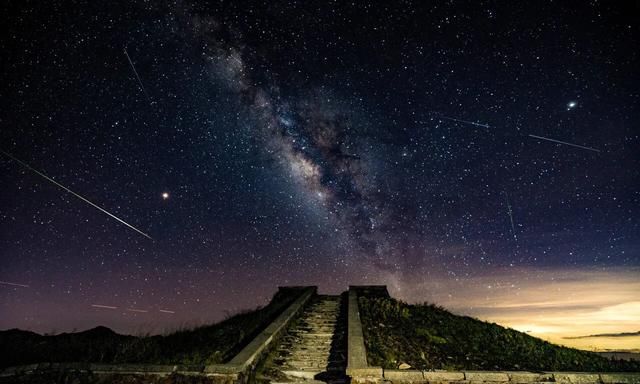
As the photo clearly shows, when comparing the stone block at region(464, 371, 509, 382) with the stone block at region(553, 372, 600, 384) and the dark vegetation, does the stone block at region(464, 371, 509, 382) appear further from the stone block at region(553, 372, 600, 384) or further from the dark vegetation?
the dark vegetation

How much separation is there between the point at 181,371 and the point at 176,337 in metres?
4.43

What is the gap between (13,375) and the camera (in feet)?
19.7

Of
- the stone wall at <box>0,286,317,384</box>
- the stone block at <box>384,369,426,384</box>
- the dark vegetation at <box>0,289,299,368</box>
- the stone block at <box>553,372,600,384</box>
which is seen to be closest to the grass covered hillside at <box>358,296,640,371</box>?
the stone block at <box>384,369,426,384</box>

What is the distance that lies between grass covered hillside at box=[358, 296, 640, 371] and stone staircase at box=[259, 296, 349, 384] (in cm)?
70

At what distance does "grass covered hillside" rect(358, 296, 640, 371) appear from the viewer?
7250 mm

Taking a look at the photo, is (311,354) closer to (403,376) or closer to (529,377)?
(403,376)

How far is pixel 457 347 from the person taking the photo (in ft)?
27.7

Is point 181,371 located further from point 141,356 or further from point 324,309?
point 324,309

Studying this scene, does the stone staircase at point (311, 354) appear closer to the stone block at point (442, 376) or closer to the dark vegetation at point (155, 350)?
the dark vegetation at point (155, 350)

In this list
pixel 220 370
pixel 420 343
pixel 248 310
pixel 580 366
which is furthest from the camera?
pixel 248 310

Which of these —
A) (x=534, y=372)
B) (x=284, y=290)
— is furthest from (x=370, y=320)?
(x=284, y=290)

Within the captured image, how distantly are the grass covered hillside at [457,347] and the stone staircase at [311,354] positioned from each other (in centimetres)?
70

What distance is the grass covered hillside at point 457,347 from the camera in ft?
23.8

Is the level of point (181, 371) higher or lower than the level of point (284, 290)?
lower
